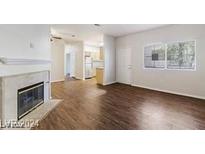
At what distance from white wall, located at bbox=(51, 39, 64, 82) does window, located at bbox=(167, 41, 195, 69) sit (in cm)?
602

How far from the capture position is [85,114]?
343 centimetres

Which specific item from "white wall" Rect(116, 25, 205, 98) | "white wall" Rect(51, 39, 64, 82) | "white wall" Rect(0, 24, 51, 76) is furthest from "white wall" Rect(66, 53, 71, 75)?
"white wall" Rect(0, 24, 51, 76)

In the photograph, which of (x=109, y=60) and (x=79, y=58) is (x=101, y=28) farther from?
(x=79, y=58)

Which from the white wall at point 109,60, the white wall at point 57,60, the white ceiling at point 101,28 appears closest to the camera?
the white ceiling at point 101,28

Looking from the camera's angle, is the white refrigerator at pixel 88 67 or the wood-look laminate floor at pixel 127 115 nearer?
the wood-look laminate floor at pixel 127 115

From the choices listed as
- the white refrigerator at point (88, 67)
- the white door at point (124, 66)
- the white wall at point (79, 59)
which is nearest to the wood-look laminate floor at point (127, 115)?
the white door at point (124, 66)

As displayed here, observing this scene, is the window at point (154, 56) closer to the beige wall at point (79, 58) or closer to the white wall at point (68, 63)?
the beige wall at point (79, 58)

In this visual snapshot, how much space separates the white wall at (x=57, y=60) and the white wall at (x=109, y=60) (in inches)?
117

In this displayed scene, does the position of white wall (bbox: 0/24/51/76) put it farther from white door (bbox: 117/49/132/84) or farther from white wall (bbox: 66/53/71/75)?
white wall (bbox: 66/53/71/75)

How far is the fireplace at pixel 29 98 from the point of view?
3.14m

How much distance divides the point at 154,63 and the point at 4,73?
5.55 m
